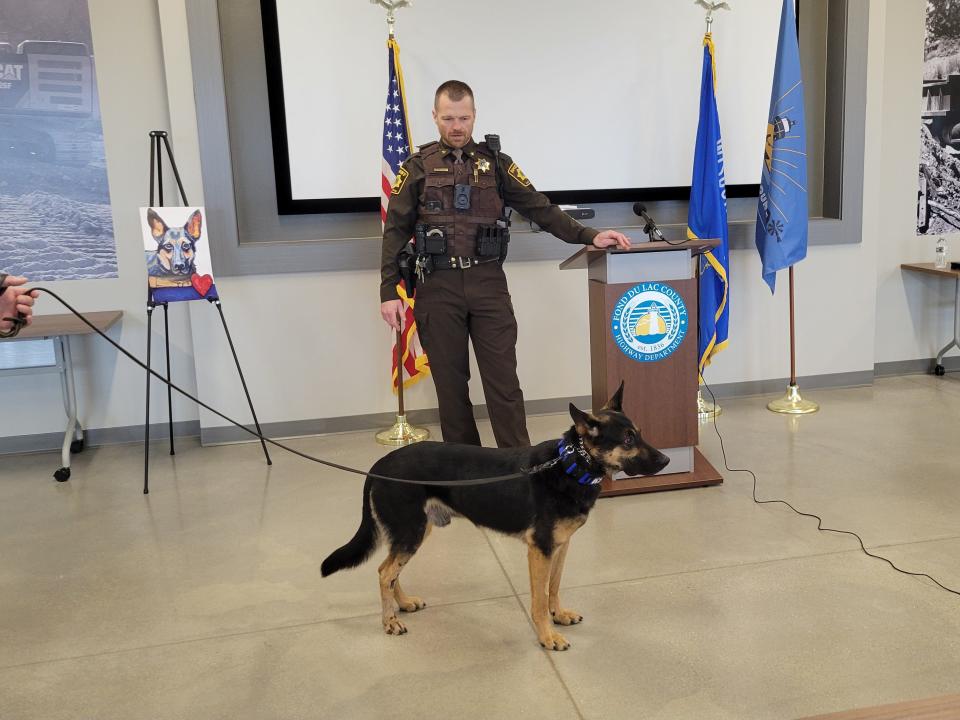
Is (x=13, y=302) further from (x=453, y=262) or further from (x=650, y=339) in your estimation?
(x=650, y=339)

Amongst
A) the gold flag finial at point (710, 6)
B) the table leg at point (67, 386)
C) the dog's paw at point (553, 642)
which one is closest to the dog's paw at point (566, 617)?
the dog's paw at point (553, 642)

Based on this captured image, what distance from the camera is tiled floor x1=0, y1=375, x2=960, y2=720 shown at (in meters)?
2.28

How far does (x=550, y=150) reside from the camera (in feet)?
16.7

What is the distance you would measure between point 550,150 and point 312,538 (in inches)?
115

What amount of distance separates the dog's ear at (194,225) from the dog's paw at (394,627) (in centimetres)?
253

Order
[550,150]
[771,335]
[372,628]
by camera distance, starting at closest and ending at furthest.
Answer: [372,628]
[550,150]
[771,335]

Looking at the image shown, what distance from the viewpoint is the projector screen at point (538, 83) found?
479 centimetres

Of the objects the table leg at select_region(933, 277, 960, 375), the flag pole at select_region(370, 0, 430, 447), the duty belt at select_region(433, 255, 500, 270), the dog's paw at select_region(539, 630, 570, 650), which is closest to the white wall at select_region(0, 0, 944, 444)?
the flag pole at select_region(370, 0, 430, 447)

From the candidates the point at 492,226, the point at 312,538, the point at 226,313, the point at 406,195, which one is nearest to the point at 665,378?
the point at 492,226

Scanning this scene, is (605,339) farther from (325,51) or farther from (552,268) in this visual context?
(325,51)

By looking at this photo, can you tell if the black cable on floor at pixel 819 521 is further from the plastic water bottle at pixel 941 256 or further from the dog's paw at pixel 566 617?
the plastic water bottle at pixel 941 256

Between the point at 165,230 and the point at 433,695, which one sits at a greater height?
the point at 165,230

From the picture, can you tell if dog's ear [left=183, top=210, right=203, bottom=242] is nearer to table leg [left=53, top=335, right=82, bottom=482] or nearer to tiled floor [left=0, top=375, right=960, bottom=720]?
table leg [left=53, top=335, right=82, bottom=482]

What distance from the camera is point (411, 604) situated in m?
2.74
